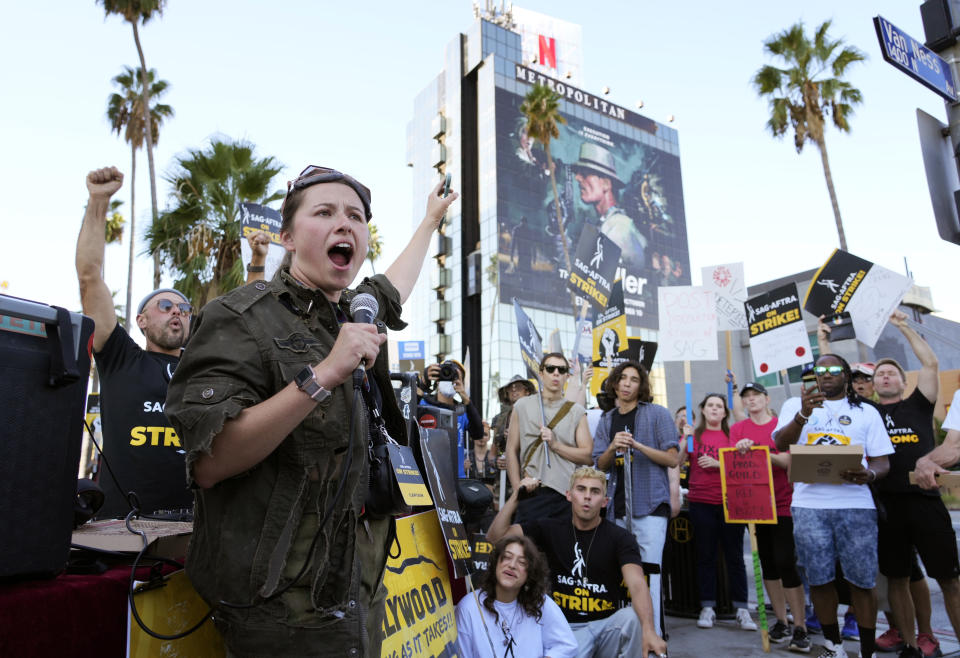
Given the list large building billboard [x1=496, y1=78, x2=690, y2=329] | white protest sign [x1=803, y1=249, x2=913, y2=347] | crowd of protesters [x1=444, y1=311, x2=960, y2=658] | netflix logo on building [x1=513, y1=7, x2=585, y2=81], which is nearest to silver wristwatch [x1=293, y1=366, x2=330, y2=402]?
crowd of protesters [x1=444, y1=311, x2=960, y2=658]

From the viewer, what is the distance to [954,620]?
4.87 m

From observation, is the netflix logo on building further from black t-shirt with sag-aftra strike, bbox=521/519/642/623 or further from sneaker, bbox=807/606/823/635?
black t-shirt with sag-aftra strike, bbox=521/519/642/623

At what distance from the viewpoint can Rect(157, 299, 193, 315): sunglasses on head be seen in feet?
10.6

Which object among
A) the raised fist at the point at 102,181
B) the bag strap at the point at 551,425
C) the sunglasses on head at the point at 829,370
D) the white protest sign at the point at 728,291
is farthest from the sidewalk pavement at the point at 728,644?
the raised fist at the point at 102,181

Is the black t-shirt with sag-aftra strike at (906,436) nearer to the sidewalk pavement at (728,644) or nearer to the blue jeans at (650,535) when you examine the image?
the sidewalk pavement at (728,644)

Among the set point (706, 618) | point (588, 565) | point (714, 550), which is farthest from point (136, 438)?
point (714, 550)

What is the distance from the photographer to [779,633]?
5.56 m

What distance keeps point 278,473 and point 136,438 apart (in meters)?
1.69

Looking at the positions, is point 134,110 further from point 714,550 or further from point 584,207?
point 584,207

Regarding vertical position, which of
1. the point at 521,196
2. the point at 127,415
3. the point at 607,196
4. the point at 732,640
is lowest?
the point at 732,640

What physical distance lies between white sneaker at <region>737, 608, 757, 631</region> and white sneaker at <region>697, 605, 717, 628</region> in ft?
0.81

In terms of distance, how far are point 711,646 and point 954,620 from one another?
1.79 m

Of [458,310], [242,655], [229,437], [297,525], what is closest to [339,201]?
[229,437]

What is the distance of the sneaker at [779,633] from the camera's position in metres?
5.53
